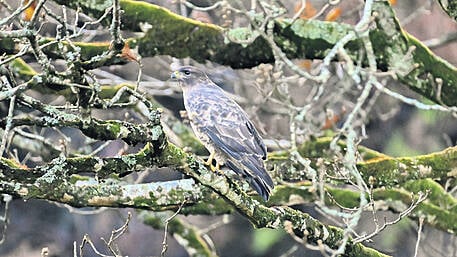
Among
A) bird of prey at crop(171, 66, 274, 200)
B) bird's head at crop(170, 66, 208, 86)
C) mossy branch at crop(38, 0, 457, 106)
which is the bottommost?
bird's head at crop(170, 66, 208, 86)

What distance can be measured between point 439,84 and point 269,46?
94 cm

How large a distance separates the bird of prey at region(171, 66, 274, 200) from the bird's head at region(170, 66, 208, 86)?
0.66ft

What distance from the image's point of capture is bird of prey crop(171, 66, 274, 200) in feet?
14.6

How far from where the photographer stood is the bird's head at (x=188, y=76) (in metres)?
5.62

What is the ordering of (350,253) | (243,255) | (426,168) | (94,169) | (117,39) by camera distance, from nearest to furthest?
(117,39) < (94,169) < (350,253) < (426,168) < (243,255)

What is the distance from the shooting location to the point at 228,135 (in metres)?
4.80

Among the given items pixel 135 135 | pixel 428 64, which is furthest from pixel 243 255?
pixel 135 135

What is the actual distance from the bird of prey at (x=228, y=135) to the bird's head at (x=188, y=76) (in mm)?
201

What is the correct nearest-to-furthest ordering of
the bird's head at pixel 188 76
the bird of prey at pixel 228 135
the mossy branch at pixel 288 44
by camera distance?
the bird of prey at pixel 228 135 < the mossy branch at pixel 288 44 < the bird's head at pixel 188 76

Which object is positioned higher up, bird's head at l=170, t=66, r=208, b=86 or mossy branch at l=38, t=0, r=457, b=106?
mossy branch at l=38, t=0, r=457, b=106

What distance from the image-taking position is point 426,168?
17.0 feet

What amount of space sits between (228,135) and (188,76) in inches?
37.9

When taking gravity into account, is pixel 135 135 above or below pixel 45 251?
above

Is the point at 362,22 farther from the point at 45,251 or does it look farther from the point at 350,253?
the point at 45,251
